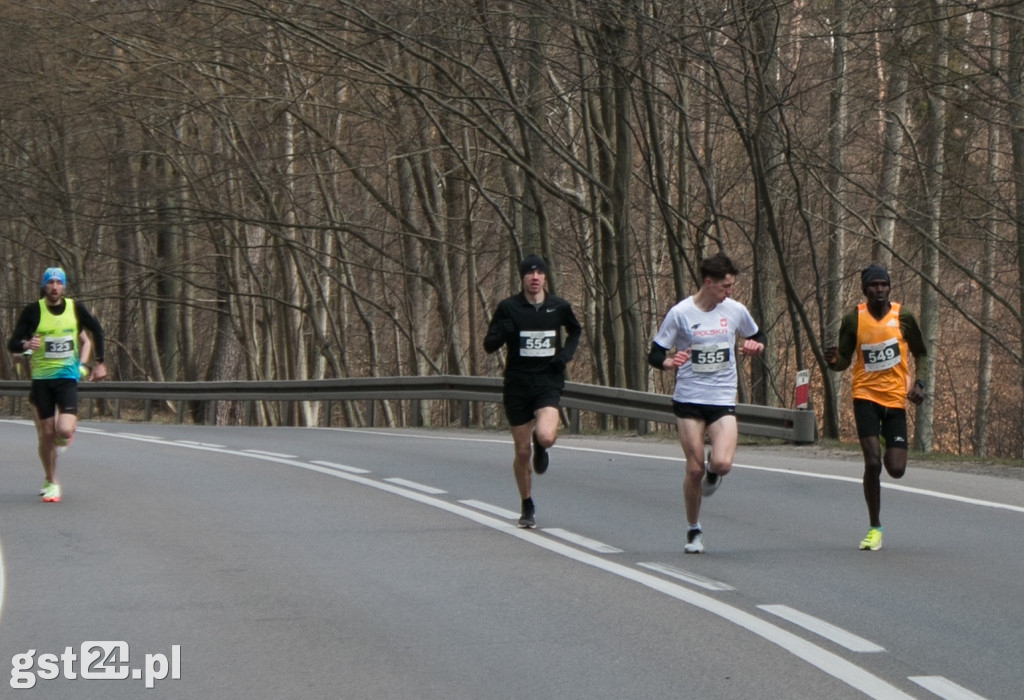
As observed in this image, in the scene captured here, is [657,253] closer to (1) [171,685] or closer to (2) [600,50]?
(2) [600,50]

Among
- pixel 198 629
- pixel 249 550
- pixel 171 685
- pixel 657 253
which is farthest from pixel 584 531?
pixel 657 253

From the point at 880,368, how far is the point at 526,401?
2.40 m

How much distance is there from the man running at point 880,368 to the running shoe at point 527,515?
2.30 m

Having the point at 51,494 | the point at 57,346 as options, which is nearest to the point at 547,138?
the point at 57,346

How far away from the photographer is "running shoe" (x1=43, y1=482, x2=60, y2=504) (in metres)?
→ 13.6

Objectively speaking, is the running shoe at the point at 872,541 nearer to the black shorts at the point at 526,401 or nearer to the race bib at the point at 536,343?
the black shorts at the point at 526,401

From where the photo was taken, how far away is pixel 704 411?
1019cm

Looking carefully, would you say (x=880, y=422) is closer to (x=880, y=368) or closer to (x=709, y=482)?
(x=880, y=368)

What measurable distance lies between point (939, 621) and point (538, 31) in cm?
1824

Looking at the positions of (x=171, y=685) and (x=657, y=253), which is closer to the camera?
(x=171, y=685)

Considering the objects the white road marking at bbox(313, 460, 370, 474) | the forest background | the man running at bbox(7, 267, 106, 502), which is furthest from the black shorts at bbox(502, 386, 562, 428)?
the forest background

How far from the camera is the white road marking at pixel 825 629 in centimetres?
716

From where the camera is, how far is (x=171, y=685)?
6547 millimetres

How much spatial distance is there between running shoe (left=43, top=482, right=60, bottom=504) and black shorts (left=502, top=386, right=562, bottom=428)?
4.41m
